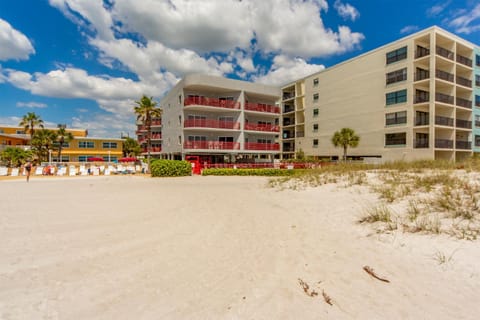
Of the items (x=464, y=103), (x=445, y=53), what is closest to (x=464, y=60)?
(x=445, y=53)

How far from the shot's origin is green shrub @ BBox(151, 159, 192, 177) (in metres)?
23.1

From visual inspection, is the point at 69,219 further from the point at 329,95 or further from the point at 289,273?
the point at 329,95

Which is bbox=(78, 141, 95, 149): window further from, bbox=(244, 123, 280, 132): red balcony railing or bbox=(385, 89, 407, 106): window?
bbox=(385, 89, 407, 106): window

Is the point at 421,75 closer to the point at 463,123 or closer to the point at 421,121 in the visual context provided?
the point at 421,121

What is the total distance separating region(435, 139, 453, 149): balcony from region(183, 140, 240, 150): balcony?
2688 centimetres

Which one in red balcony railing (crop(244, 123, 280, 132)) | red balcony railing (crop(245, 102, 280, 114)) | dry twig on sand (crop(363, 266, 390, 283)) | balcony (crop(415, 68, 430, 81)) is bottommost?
dry twig on sand (crop(363, 266, 390, 283))

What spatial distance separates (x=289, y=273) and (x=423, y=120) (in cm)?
3702

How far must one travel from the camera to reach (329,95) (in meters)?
42.9

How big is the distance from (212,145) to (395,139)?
2676 cm

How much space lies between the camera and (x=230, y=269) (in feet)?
14.3

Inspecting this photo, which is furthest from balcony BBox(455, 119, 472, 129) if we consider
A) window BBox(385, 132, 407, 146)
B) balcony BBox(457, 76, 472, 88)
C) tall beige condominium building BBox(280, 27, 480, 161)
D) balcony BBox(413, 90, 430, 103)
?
window BBox(385, 132, 407, 146)

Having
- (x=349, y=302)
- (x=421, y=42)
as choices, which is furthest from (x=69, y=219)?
(x=421, y=42)

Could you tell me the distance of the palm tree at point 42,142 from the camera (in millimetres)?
42500

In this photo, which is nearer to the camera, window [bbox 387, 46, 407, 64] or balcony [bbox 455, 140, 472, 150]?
window [bbox 387, 46, 407, 64]
